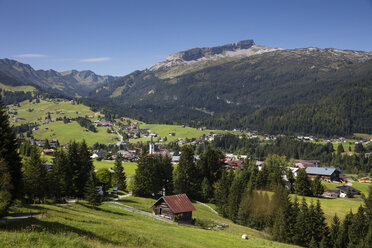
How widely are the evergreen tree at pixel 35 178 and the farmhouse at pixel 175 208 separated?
23.9 meters

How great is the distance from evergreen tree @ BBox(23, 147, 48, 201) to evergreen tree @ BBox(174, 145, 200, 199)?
4340cm

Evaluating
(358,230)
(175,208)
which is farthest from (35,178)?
(358,230)

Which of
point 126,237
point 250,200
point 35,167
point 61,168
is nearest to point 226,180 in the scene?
point 250,200

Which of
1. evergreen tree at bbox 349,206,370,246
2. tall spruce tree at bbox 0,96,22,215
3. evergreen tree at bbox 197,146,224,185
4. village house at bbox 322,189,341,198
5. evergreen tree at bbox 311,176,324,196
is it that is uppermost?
tall spruce tree at bbox 0,96,22,215

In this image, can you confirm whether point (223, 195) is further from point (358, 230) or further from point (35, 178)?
point (35, 178)

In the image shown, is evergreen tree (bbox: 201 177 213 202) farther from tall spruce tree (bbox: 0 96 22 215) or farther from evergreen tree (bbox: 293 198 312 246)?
tall spruce tree (bbox: 0 96 22 215)

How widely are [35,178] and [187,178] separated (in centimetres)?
4788

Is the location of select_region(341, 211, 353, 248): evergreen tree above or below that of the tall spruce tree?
Answer: below

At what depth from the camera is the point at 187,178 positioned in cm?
8938

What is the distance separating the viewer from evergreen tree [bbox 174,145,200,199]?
88.5m

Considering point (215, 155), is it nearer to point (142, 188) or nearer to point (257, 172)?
point (257, 172)

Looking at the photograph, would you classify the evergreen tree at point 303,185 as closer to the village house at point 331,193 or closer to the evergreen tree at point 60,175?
the village house at point 331,193

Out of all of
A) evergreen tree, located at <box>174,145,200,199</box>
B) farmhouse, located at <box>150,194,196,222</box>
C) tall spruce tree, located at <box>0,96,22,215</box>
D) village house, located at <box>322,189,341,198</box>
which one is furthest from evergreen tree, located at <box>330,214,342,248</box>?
village house, located at <box>322,189,341,198</box>

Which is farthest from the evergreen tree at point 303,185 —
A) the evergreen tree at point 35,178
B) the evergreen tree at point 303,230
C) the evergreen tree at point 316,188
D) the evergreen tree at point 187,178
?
the evergreen tree at point 35,178
